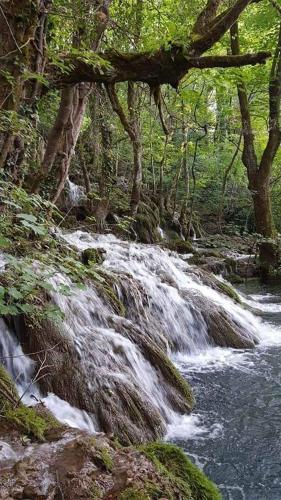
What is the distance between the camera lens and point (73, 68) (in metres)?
5.58

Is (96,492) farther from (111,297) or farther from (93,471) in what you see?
(111,297)

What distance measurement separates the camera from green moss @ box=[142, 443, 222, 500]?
2.70 m

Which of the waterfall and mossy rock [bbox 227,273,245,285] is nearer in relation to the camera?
mossy rock [bbox 227,273,245,285]

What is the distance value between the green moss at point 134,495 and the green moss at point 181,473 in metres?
0.33

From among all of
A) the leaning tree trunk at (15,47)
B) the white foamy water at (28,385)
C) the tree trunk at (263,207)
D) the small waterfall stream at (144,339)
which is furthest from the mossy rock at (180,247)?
the white foamy water at (28,385)

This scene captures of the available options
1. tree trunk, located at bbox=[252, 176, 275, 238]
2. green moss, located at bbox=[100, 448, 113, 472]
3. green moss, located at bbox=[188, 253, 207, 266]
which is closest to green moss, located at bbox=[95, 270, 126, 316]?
green moss, located at bbox=[100, 448, 113, 472]

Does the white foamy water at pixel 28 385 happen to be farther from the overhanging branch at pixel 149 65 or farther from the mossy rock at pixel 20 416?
the overhanging branch at pixel 149 65

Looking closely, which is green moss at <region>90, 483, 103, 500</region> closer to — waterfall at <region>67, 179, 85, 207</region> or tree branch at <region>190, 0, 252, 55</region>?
tree branch at <region>190, 0, 252, 55</region>

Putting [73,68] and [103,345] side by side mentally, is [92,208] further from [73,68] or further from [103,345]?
[103,345]

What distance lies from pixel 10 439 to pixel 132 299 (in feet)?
13.7

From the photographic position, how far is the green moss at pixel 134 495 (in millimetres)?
2342

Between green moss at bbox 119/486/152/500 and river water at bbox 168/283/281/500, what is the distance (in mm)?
1593

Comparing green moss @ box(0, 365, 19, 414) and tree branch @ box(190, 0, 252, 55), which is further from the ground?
tree branch @ box(190, 0, 252, 55)

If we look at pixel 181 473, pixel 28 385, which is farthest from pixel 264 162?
pixel 181 473
